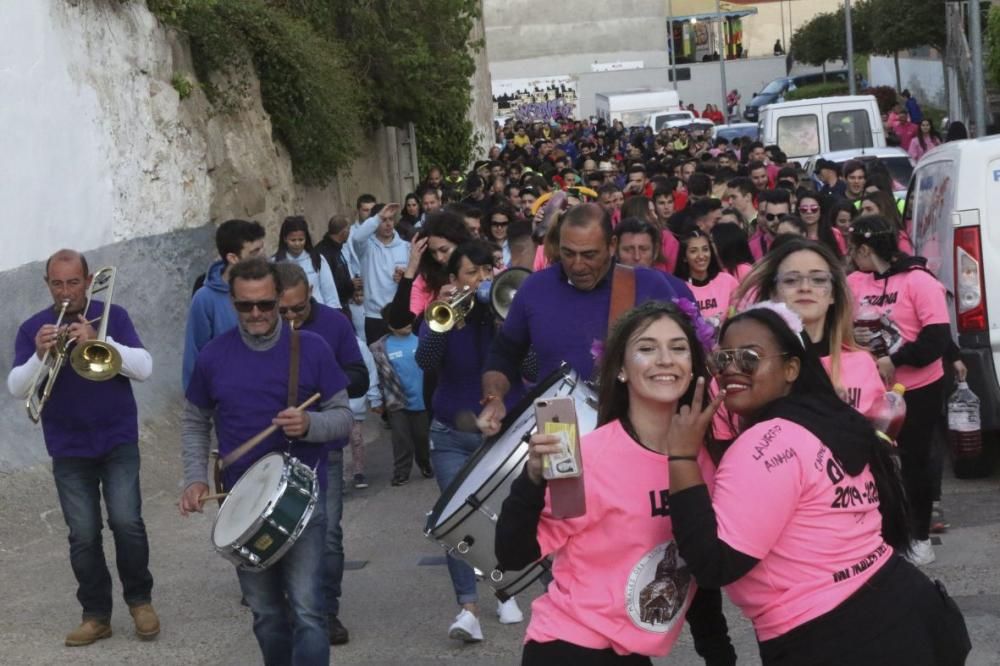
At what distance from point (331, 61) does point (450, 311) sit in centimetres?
1060

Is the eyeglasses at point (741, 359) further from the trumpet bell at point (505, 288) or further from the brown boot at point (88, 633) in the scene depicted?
the brown boot at point (88, 633)

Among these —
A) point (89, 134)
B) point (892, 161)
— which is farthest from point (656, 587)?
point (892, 161)

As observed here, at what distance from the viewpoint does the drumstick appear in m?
Answer: 5.88

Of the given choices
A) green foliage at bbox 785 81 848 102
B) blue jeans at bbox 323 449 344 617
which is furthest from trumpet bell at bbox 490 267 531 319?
green foliage at bbox 785 81 848 102

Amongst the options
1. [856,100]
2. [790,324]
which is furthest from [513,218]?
[856,100]

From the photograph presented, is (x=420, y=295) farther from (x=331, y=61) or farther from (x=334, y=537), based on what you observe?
(x=331, y=61)

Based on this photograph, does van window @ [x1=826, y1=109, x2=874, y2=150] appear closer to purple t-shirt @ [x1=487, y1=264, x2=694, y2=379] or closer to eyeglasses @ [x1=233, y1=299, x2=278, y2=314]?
purple t-shirt @ [x1=487, y1=264, x2=694, y2=379]

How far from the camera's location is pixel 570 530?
158 inches

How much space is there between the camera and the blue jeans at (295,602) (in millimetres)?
5793

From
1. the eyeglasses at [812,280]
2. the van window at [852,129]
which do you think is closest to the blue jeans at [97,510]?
the eyeglasses at [812,280]

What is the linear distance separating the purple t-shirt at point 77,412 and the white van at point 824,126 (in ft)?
54.7

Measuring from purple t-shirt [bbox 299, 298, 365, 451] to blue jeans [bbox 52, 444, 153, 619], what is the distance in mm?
1125

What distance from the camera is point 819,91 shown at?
5716cm

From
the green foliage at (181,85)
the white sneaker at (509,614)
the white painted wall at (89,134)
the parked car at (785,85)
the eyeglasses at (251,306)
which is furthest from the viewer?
the parked car at (785,85)
